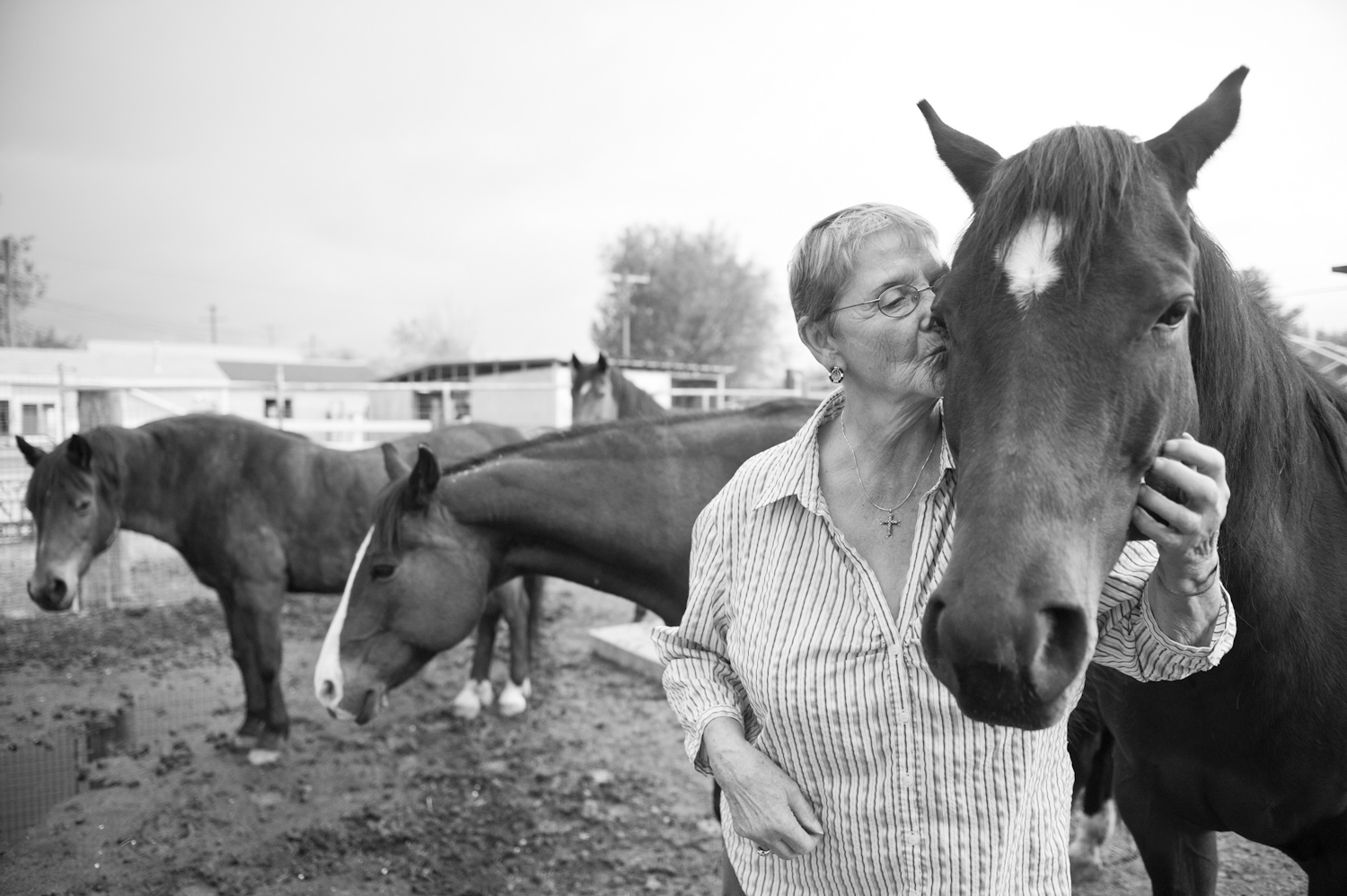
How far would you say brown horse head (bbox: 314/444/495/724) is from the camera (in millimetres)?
3539

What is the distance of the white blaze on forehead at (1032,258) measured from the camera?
46.9 inches

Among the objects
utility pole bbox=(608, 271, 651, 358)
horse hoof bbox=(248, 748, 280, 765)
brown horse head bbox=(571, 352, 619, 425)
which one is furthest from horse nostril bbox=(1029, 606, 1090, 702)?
utility pole bbox=(608, 271, 651, 358)

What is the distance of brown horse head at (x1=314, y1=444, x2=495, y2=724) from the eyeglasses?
2493 millimetres

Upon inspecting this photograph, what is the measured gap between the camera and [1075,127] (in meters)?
1.31

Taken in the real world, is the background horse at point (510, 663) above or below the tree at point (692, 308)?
below

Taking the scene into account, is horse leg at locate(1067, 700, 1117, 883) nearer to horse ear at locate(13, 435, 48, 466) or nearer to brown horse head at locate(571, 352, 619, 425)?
brown horse head at locate(571, 352, 619, 425)

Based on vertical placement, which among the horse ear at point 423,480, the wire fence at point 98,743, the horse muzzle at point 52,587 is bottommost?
the wire fence at point 98,743

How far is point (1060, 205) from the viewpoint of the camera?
123cm

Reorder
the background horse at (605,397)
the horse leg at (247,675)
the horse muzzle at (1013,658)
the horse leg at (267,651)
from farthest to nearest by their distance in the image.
→ the background horse at (605,397), the horse leg at (247,675), the horse leg at (267,651), the horse muzzle at (1013,658)

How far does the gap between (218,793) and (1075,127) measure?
17.3 ft

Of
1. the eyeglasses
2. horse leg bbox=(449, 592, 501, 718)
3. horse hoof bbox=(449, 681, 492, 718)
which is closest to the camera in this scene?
the eyeglasses

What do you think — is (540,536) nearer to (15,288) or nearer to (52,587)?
(52,587)

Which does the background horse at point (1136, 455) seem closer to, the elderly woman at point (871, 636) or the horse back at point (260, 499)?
the elderly woman at point (871, 636)

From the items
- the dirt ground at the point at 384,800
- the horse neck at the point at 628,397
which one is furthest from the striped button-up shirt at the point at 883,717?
the horse neck at the point at 628,397
